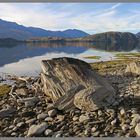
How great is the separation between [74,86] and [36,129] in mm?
3772

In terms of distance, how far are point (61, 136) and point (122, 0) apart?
216 inches

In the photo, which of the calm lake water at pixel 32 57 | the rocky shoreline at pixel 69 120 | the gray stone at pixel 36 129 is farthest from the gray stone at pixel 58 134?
the calm lake water at pixel 32 57

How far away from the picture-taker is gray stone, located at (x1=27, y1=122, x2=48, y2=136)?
1307 cm

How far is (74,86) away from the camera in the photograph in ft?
53.4

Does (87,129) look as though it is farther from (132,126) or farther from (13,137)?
(13,137)

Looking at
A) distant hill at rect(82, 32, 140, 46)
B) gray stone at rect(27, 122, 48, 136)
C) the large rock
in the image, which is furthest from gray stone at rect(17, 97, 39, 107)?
distant hill at rect(82, 32, 140, 46)

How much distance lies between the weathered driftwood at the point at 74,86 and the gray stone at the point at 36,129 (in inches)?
73.1

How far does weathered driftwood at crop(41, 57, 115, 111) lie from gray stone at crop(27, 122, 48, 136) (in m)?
1.86

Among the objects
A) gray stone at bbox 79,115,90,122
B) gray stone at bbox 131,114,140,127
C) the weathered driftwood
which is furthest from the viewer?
the weathered driftwood

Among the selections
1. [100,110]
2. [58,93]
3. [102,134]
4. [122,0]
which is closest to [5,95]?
[58,93]

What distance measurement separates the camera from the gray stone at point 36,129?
13070mm

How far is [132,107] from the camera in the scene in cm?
1529

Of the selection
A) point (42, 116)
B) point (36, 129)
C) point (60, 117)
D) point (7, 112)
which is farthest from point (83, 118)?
point (7, 112)

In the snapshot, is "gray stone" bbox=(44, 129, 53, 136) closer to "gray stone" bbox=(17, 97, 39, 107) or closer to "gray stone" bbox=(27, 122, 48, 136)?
"gray stone" bbox=(27, 122, 48, 136)
